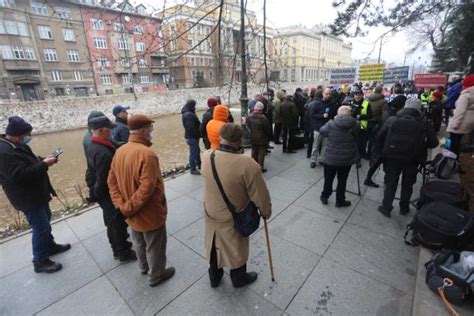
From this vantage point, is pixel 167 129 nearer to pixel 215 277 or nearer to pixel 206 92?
pixel 206 92

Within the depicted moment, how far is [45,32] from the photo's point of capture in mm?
27156

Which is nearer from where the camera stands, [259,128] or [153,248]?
[153,248]

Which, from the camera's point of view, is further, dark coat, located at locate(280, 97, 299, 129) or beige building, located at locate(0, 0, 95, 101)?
beige building, located at locate(0, 0, 95, 101)

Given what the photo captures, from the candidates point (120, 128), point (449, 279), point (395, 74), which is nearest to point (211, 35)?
point (120, 128)

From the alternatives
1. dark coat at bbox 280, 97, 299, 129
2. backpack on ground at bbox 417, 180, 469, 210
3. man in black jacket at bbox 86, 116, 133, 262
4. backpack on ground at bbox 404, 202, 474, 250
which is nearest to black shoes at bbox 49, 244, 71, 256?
man in black jacket at bbox 86, 116, 133, 262

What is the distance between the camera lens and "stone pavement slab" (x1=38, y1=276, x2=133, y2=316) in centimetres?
220

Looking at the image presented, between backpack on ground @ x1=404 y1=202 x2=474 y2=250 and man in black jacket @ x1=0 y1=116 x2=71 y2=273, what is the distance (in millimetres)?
4413

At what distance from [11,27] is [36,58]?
3.42 meters

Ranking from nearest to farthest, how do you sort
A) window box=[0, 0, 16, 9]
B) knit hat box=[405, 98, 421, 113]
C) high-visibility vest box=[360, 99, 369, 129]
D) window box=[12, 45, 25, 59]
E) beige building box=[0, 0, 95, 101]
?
knit hat box=[405, 98, 421, 113]
high-visibility vest box=[360, 99, 369, 129]
window box=[0, 0, 16, 9]
beige building box=[0, 0, 95, 101]
window box=[12, 45, 25, 59]

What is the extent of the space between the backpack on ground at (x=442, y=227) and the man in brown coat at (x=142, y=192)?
3.01 meters

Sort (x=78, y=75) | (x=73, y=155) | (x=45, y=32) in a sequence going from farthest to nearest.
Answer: (x=78, y=75) → (x=45, y=32) → (x=73, y=155)

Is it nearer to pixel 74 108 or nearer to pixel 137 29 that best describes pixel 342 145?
pixel 137 29

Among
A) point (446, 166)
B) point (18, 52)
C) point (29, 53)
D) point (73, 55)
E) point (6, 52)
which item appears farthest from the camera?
point (73, 55)

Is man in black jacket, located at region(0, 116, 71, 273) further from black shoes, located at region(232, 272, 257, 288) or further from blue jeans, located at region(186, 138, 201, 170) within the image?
blue jeans, located at region(186, 138, 201, 170)
